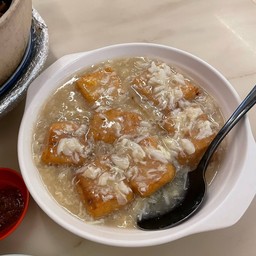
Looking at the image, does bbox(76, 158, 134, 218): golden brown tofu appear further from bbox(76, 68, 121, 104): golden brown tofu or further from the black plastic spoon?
bbox(76, 68, 121, 104): golden brown tofu

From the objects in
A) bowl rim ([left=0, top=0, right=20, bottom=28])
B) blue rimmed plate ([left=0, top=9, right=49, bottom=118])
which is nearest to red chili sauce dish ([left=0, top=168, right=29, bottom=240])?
blue rimmed plate ([left=0, top=9, right=49, bottom=118])

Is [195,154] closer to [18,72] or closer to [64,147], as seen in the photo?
[64,147]

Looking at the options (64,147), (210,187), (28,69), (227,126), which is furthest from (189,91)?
(28,69)

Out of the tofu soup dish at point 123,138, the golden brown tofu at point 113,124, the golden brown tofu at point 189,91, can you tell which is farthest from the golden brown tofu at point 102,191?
the golden brown tofu at point 189,91

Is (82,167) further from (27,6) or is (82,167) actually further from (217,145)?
(27,6)

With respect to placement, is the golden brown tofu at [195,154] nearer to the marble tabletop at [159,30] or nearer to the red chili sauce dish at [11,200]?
the marble tabletop at [159,30]

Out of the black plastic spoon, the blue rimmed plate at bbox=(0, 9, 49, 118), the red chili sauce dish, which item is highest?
the blue rimmed plate at bbox=(0, 9, 49, 118)

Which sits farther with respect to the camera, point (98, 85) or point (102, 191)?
point (98, 85)

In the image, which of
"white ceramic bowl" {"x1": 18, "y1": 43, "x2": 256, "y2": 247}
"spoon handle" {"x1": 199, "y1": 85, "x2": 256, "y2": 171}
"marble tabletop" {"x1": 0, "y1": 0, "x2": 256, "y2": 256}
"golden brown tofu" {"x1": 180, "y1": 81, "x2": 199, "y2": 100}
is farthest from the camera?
"marble tabletop" {"x1": 0, "y1": 0, "x2": 256, "y2": 256}
